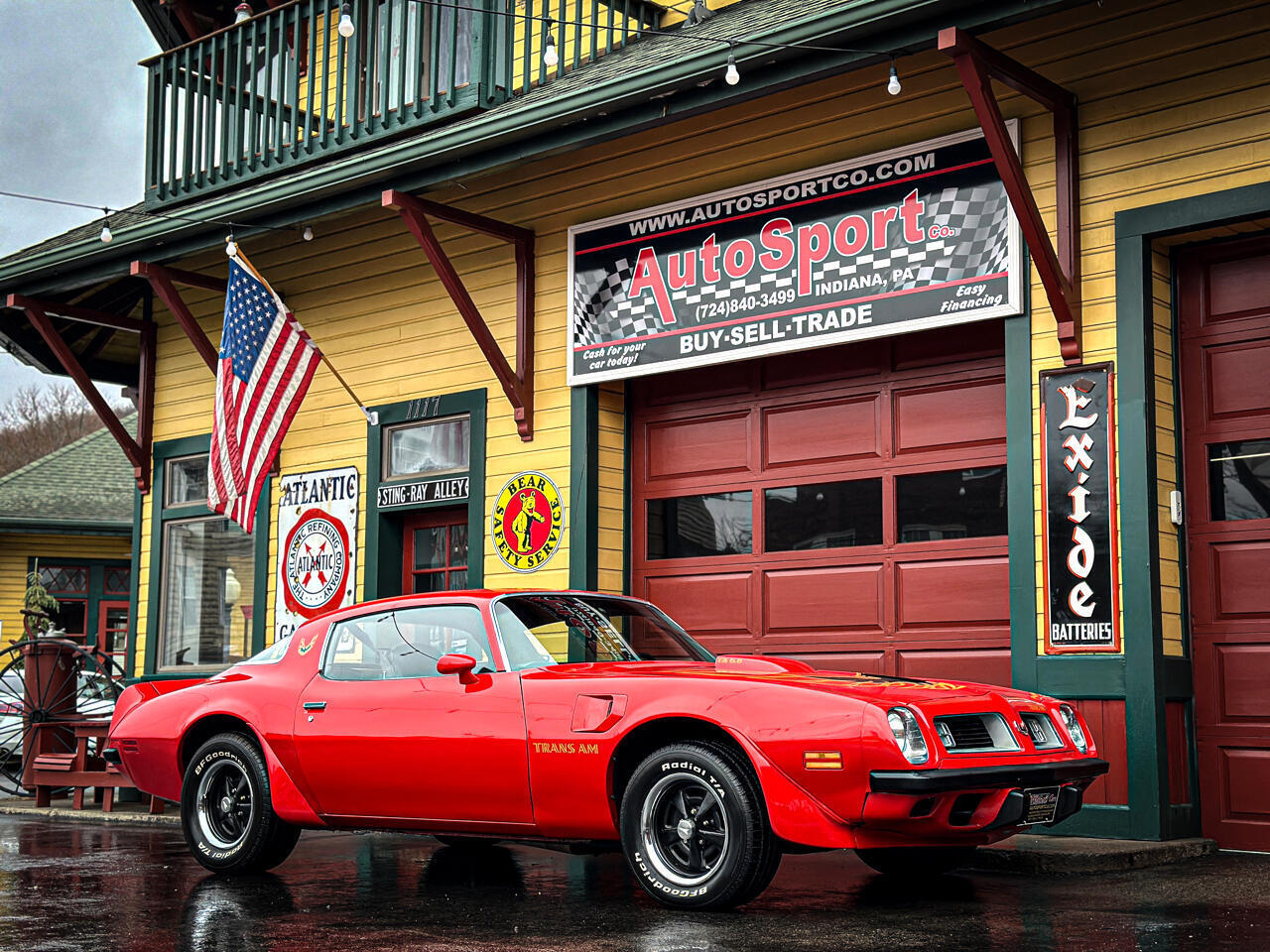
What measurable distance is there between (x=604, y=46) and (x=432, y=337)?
Result: 273 centimetres

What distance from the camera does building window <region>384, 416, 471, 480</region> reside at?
510 inches

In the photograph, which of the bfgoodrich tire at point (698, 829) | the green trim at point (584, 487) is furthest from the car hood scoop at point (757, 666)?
the green trim at point (584, 487)

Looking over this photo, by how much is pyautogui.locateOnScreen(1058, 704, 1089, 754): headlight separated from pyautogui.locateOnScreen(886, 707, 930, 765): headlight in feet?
3.62

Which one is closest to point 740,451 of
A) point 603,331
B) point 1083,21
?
point 603,331

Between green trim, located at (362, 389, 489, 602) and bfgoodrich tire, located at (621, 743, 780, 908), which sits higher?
green trim, located at (362, 389, 489, 602)

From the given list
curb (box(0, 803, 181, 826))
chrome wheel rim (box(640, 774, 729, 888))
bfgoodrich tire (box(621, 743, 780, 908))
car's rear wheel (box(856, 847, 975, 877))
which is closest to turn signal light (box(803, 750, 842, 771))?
bfgoodrich tire (box(621, 743, 780, 908))

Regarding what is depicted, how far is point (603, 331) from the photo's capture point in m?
11.8

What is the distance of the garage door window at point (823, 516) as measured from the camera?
1076 cm

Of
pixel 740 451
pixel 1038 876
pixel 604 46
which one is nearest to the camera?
pixel 1038 876

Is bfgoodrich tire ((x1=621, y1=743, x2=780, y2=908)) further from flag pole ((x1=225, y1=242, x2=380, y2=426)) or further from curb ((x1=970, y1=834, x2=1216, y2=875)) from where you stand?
flag pole ((x1=225, y1=242, x2=380, y2=426))

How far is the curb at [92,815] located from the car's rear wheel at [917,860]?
20.5ft

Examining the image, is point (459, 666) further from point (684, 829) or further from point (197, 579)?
point (197, 579)

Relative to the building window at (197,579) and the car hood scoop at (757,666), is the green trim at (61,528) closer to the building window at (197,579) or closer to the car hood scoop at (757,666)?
A: the building window at (197,579)

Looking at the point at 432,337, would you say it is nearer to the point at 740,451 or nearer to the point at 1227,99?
the point at 740,451
